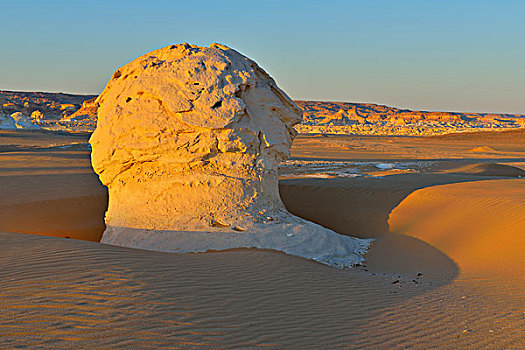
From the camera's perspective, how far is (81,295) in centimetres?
476

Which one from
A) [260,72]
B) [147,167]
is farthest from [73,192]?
[260,72]

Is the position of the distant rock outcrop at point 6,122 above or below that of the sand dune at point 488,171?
below

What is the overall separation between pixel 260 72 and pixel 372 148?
1298 inches

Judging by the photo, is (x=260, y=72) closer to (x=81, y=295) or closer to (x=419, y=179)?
(x=81, y=295)

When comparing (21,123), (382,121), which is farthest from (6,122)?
(382,121)

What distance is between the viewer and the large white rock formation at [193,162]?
30.1ft

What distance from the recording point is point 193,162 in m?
9.63

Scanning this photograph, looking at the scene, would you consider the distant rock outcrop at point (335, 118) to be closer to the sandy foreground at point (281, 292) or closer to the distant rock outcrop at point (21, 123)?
the distant rock outcrop at point (21, 123)

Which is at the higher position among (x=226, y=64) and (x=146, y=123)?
(x=226, y=64)

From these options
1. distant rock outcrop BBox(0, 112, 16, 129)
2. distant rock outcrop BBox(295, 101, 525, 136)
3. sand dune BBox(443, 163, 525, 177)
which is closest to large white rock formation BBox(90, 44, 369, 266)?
sand dune BBox(443, 163, 525, 177)

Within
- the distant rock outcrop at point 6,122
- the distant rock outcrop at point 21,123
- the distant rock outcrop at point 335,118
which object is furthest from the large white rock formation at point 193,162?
the distant rock outcrop at point 335,118

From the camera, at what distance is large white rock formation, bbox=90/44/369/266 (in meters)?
9.19

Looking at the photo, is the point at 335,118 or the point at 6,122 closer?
the point at 6,122

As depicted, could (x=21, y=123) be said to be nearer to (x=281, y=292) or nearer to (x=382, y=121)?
(x=281, y=292)
